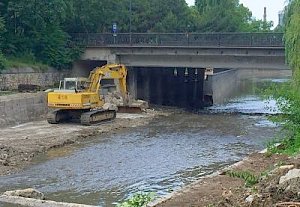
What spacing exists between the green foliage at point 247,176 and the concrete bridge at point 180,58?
26252 millimetres

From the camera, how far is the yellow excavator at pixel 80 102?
35.4m

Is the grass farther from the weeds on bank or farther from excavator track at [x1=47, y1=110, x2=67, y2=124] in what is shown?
the weeds on bank

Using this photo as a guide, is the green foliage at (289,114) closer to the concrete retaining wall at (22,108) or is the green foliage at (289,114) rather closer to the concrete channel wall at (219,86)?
the concrete retaining wall at (22,108)

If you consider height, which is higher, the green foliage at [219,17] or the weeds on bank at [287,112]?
the green foliage at [219,17]

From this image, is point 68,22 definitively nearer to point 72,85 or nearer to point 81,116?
point 72,85

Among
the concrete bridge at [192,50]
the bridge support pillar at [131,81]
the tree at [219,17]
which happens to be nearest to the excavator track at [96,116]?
the concrete bridge at [192,50]

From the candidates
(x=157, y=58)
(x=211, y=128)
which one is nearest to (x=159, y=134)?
(x=211, y=128)

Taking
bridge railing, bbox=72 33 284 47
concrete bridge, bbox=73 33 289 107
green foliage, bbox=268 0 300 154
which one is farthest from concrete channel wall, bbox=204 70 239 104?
green foliage, bbox=268 0 300 154

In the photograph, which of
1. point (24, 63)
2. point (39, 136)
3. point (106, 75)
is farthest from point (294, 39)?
point (24, 63)

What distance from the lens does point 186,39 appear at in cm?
4594

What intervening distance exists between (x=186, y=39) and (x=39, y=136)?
59.7 ft

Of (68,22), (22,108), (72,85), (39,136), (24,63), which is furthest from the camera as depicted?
(68,22)

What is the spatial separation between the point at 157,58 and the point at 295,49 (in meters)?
22.3

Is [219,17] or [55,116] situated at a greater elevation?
[219,17]
